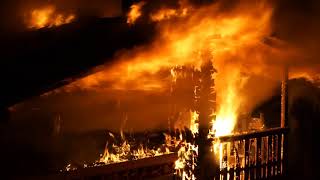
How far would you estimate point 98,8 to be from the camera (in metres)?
11.0

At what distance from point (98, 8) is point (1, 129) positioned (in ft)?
13.6

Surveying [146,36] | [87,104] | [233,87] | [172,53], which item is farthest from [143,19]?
[233,87]

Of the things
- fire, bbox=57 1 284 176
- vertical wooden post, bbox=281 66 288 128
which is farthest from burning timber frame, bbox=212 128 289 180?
fire, bbox=57 1 284 176

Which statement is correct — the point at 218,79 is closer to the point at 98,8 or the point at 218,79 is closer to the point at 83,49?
the point at 98,8

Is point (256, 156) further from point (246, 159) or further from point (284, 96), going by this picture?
point (284, 96)

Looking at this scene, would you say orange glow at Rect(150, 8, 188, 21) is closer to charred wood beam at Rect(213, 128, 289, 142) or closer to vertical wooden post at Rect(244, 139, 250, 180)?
charred wood beam at Rect(213, 128, 289, 142)

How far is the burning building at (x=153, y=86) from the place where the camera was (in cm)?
668

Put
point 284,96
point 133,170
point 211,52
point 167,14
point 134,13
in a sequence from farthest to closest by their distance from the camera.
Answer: point 284,96 < point 211,52 < point 133,170 < point 167,14 < point 134,13

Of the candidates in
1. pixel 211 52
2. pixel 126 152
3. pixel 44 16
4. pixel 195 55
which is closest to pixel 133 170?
pixel 126 152

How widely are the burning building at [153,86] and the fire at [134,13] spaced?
2cm

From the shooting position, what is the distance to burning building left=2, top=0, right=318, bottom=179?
21.9 ft

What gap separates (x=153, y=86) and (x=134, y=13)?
4084mm

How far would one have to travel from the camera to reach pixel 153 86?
11055 mm

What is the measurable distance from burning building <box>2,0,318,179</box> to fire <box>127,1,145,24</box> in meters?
0.02
